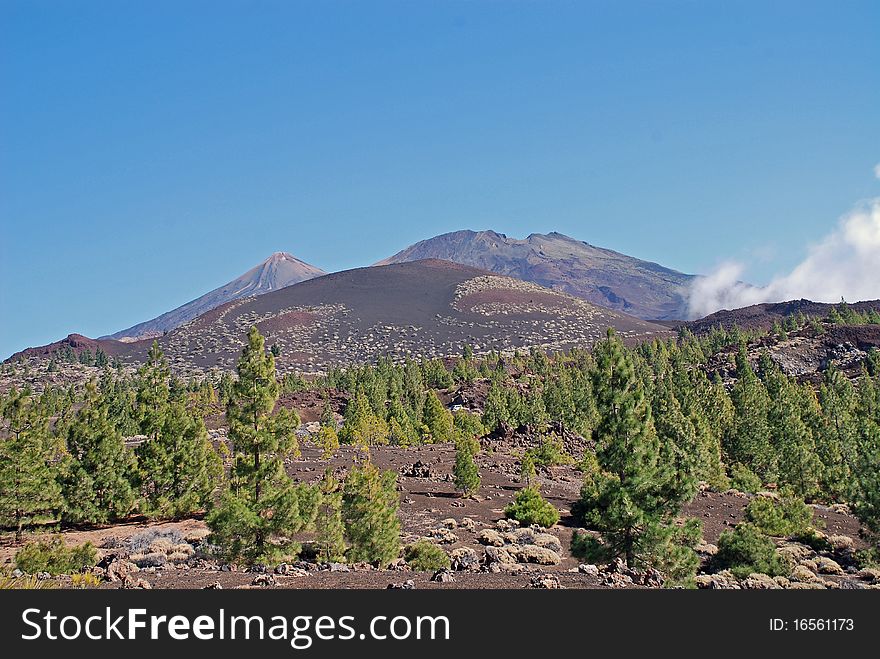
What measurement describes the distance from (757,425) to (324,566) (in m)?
57.3

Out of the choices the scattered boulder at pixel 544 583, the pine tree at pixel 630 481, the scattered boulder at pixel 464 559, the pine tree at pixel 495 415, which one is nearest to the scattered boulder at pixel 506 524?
the scattered boulder at pixel 464 559

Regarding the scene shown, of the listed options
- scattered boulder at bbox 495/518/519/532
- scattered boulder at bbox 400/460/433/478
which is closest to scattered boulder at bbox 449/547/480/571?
scattered boulder at bbox 495/518/519/532

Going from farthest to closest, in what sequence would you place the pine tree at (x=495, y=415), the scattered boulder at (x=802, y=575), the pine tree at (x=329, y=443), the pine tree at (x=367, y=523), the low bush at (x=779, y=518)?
the pine tree at (x=495, y=415) < the pine tree at (x=329, y=443) < the low bush at (x=779, y=518) < the scattered boulder at (x=802, y=575) < the pine tree at (x=367, y=523)

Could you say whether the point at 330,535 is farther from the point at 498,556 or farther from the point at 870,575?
the point at 870,575

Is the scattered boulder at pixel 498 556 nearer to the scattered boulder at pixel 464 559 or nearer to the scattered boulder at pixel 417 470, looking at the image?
the scattered boulder at pixel 464 559

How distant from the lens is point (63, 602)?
1052cm

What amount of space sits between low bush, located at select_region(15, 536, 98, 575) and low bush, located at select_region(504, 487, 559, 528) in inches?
966

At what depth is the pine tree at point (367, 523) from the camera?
967 inches

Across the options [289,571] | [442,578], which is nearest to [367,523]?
[289,571]

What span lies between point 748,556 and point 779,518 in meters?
14.6

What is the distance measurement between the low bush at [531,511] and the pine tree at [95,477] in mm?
22058

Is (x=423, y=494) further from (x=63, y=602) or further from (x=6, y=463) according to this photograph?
(x=63, y=602)

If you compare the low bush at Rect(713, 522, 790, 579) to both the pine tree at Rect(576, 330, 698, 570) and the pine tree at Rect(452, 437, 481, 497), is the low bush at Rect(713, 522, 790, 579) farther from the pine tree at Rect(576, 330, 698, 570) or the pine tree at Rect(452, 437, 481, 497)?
the pine tree at Rect(452, 437, 481, 497)

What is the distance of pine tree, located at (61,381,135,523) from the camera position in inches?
1347
